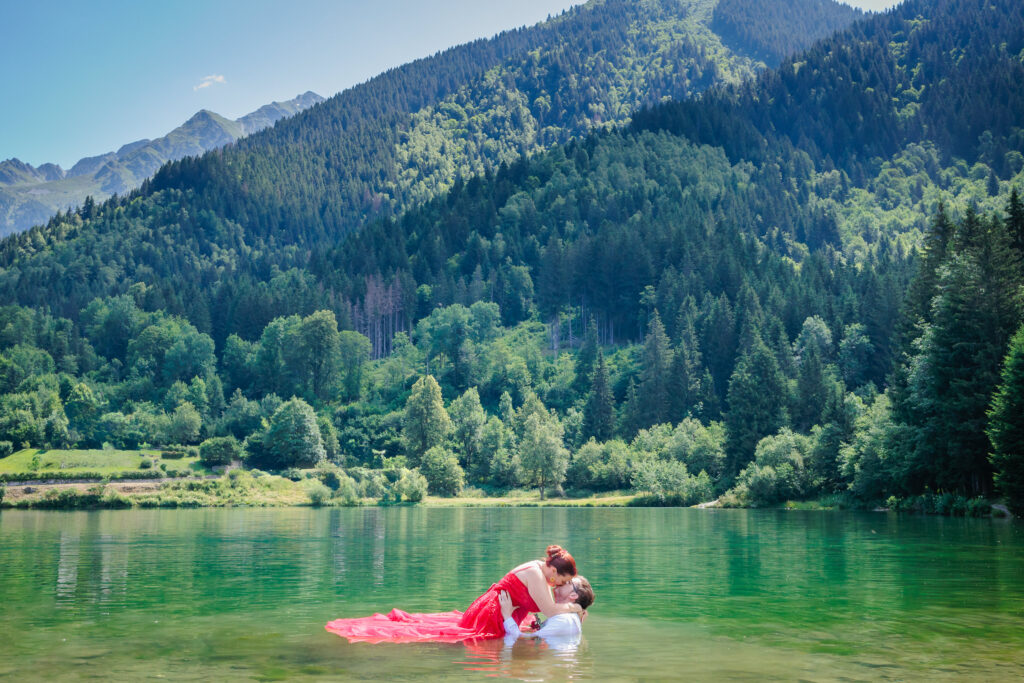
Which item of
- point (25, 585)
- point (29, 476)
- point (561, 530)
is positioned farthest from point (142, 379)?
point (25, 585)

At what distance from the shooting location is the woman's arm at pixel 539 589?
22.3 m

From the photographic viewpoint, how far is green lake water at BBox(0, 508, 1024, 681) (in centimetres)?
1884

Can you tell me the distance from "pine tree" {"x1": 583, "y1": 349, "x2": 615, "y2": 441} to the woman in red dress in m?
118

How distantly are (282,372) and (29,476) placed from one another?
214ft

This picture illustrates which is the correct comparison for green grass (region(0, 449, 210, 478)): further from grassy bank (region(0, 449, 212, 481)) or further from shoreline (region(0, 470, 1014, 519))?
shoreline (region(0, 470, 1014, 519))

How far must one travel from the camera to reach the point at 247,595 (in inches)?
1192

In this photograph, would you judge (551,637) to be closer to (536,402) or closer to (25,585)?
(25,585)

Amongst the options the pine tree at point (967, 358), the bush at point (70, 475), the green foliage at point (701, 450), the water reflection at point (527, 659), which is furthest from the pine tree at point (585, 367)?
the water reflection at point (527, 659)

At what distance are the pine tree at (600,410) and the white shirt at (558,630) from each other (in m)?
119

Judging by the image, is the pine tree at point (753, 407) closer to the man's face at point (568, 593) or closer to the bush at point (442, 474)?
the bush at point (442, 474)

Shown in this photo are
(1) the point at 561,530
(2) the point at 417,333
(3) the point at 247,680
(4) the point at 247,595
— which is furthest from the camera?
(2) the point at 417,333

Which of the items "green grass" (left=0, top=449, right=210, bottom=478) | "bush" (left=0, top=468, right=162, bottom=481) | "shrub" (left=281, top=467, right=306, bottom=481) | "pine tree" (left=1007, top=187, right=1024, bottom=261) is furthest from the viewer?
"shrub" (left=281, top=467, right=306, bottom=481)

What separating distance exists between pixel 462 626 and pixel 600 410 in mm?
120293

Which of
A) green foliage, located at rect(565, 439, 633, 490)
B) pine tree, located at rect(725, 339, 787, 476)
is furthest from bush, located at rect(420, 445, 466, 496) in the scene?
pine tree, located at rect(725, 339, 787, 476)
